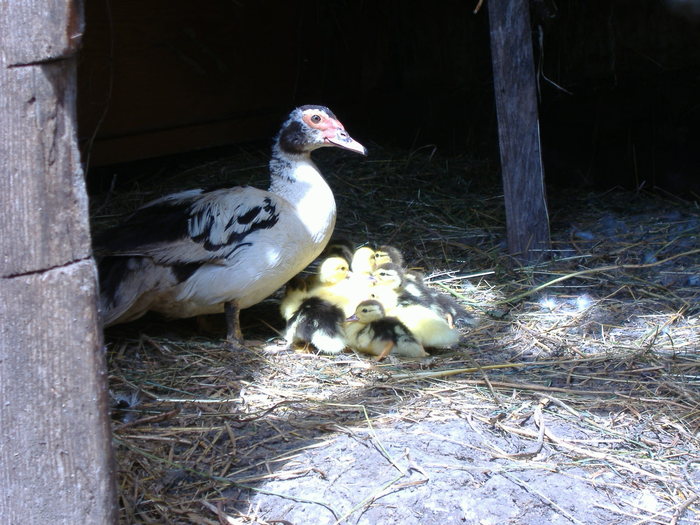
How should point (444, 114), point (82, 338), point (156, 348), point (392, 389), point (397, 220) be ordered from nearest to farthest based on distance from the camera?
point (82, 338) → point (392, 389) → point (156, 348) → point (397, 220) → point (444, 114)

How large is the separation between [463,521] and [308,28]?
19.0 feet

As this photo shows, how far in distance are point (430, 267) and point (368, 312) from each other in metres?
1.21

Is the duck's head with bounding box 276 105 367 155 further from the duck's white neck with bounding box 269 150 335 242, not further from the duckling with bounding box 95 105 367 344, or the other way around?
the duckling with bounding box 95 105 367 344

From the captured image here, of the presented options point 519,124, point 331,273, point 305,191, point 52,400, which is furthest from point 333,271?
point 52,400

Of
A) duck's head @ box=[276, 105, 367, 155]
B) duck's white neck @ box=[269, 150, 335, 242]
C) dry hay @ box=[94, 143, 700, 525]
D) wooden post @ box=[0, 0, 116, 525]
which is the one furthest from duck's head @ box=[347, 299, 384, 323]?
wooden post @ box=[0, 0, 116, 525]

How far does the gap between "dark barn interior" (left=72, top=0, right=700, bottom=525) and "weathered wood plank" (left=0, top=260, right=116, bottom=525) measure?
62 cm

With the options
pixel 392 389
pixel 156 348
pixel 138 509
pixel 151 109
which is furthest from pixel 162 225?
pixel 151 109

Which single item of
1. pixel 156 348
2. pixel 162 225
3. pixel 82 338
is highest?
pixel 82 338

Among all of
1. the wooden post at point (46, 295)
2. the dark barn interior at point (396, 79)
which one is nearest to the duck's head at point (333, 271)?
the dark barn interior at point (396, 79)

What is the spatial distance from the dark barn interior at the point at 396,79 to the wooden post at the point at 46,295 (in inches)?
151

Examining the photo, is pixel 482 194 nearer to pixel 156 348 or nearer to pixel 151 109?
pixel 151 109

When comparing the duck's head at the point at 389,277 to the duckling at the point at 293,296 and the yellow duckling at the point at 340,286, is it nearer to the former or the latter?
the yellow duckling at the point at 340,286

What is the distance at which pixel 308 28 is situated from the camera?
753 centimetres

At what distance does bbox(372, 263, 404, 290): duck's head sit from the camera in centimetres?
457
